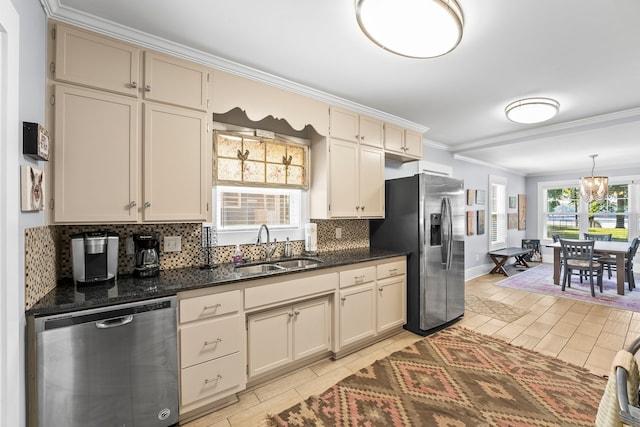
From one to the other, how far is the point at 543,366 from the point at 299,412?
2.16 meters

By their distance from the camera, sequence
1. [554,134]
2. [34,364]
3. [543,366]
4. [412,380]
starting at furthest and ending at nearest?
[554,134] → [543,366] → [412,380] → [34,364]

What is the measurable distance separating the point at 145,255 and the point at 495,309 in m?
4.25

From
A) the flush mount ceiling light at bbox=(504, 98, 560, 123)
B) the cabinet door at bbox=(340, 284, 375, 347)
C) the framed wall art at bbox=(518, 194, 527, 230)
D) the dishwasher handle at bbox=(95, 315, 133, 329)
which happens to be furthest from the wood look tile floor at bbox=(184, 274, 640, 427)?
the framed wall art at bbox=(518, 194, 527, 230)

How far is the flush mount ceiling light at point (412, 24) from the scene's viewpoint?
1505 mm

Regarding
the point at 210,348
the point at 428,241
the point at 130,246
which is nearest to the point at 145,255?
the point at 130,246

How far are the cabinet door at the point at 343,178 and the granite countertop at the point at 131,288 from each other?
815 mm

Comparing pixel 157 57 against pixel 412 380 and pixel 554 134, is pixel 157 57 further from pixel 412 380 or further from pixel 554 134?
pixel 554 134

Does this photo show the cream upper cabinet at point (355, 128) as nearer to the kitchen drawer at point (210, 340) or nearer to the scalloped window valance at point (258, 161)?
the scalloped window valance at point (258, 161)

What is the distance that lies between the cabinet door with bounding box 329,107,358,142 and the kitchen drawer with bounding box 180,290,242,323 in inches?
71.1

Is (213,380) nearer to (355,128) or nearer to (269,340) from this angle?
(269,340)

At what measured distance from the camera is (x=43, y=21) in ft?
5.19

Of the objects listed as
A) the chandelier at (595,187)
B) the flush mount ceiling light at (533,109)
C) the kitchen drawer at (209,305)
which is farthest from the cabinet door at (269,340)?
the chandelier at (595,187)

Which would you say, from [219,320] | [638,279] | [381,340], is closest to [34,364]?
[219,320]

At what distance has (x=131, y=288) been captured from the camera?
1.70 meters
